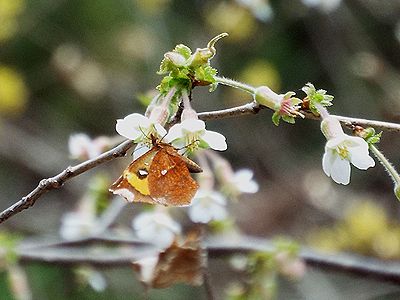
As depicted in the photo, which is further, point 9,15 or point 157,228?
point 9,15

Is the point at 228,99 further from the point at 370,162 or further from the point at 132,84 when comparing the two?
the point at 370,162

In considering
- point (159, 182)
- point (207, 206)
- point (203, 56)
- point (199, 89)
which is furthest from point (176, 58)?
point (199, 89)

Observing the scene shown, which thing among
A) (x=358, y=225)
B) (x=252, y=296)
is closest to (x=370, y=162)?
(x=252, y=296)

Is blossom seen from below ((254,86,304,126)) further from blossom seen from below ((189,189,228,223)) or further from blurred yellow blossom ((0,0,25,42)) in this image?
blurred yellow blossom ((0,0,25,42))

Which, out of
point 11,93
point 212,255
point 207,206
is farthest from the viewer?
point 11,93

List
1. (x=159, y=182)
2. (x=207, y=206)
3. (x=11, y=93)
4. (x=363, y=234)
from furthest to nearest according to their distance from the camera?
(x=11, y=93)
(x=363, y=234)
(x=207, y=206)
(x=159, y=182)

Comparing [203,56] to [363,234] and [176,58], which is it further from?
[363,234]

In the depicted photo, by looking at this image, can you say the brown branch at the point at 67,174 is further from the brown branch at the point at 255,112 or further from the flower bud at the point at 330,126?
the flower bud at the point at 330,126
